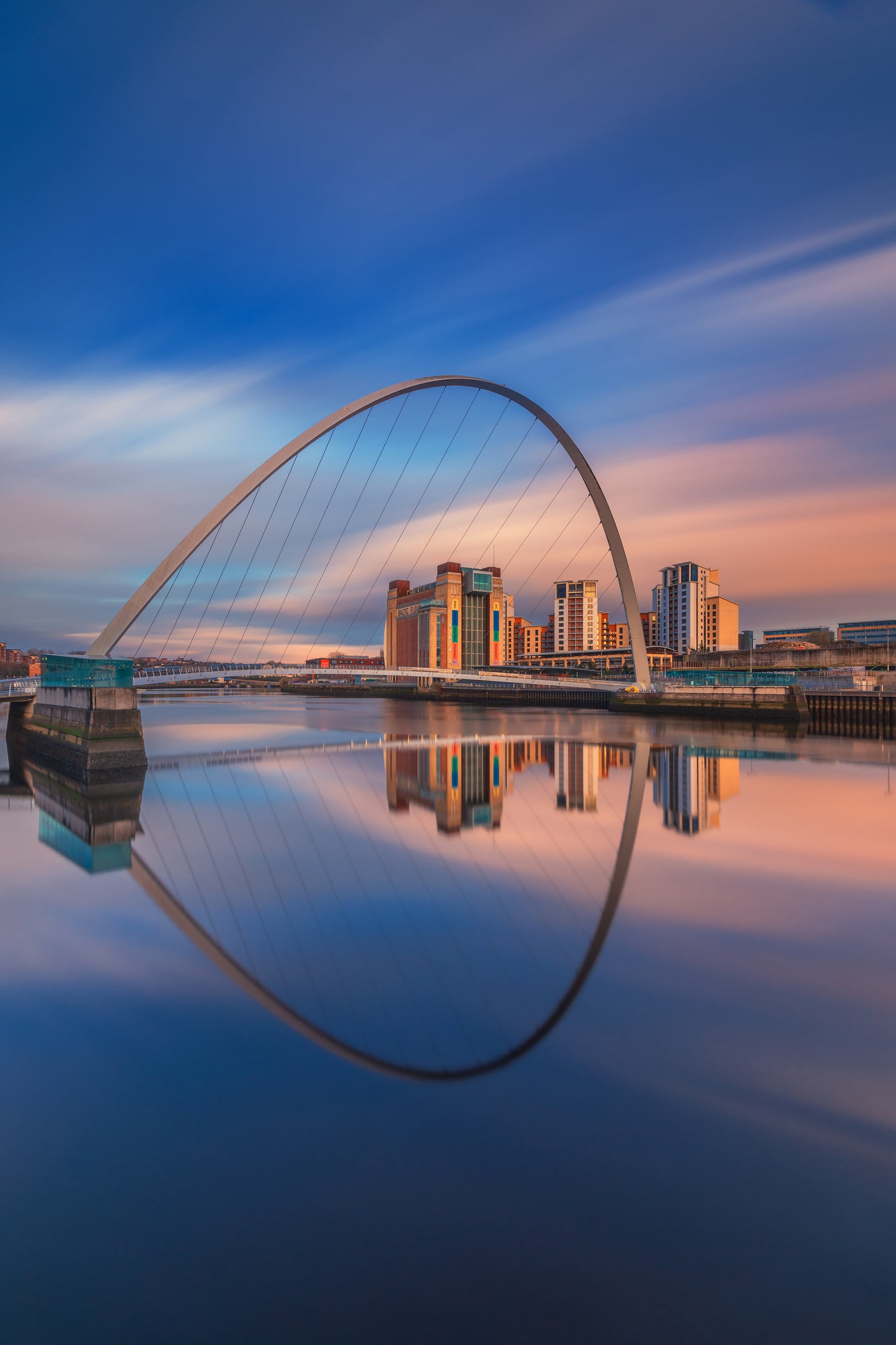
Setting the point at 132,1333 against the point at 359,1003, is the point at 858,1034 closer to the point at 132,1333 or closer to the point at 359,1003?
the point at 359,1003

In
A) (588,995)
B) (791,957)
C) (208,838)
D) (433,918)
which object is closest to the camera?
(588,995)

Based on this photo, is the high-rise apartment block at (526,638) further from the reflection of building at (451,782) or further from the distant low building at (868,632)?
the reflection of building at (451,782)

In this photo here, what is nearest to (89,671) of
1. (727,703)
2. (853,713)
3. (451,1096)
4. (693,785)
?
(693,785)

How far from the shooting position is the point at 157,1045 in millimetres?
3967

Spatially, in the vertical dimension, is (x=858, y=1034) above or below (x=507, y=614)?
below

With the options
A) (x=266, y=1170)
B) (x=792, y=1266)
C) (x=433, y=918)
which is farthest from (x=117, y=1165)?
(x=433, y=918)

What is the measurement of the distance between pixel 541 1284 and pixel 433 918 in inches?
162

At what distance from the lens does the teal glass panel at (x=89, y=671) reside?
15.4 m

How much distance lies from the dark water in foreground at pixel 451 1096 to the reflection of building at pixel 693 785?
70.7 inches

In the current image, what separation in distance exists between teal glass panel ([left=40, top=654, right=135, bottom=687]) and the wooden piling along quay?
84.6 feet

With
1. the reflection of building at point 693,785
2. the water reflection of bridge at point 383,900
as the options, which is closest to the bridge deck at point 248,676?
the water reflection of bridge at point 383,900

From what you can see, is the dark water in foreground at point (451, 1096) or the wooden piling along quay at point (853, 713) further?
the wooden piling along quay at point (853, 713)

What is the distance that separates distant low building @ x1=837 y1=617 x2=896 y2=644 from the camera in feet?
360

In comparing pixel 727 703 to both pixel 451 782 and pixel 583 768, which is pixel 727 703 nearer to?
pixel 583 768
